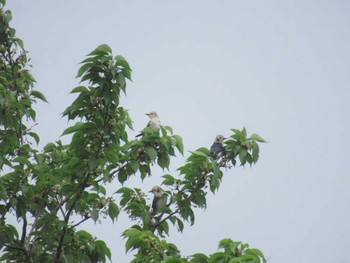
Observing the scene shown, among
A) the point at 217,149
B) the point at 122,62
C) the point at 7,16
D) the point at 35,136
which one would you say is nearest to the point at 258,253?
the point at 122,62

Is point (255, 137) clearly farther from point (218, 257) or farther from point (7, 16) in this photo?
point (7, 16)

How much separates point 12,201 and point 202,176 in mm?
2550

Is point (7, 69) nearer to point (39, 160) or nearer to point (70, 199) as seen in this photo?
point (39, 160)

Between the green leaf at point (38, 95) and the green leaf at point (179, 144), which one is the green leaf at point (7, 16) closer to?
the green leaf at point (38, 95)

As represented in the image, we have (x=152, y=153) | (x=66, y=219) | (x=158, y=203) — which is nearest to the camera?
(x=66, y=219)

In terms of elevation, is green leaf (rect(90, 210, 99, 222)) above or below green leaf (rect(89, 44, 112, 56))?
below

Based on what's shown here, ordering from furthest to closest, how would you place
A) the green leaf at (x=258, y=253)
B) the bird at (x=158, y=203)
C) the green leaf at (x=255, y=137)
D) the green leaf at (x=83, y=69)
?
the bird at (x=158, y=203) < the green leaf at (x=255, y=137) < the green leaf at (x=83, y=69) < the green leaf at (x=258, y=253)

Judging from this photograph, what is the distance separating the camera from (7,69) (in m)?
9.88

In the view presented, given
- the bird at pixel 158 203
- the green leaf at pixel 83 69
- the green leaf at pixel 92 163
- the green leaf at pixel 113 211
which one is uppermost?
Answer: the green leaf at pixel 83 69

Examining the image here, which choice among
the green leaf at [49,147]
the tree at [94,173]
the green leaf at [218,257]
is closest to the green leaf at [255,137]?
the tree at [94,173]

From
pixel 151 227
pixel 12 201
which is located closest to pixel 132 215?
pixel 151 227

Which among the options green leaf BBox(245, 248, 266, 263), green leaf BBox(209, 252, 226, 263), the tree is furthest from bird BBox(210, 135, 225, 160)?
green leaf BBox(245, 248, 266, 263)

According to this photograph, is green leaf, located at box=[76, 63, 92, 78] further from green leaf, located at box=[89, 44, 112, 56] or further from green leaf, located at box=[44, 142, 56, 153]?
green leaf, located at box=[44, 142, 56, 153]

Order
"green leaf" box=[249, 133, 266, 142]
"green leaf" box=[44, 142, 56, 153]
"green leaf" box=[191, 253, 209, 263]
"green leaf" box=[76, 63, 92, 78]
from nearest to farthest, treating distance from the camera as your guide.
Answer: "green leaf" box=[191, 253, 209, 263] → "green leaf" box=[76, 63, 92, 78] → "green leaf" box=[249, 133, 266, 142] → "green leaf" box=[44, 142, 56, 153]
